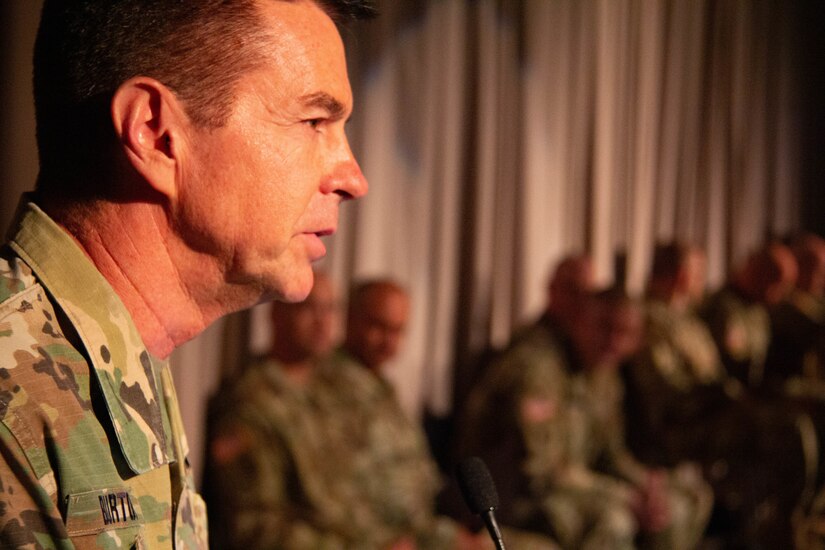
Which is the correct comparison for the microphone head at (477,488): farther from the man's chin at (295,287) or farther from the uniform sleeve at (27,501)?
the uniform sleeve at (27,501)

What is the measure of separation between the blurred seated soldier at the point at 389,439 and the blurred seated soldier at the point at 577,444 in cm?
16

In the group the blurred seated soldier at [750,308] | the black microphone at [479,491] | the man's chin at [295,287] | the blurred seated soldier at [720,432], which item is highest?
the man's chin at [295,287]

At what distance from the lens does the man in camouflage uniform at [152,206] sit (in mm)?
812

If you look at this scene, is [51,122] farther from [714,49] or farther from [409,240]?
[714,49]

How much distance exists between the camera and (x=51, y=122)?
36.1 inches

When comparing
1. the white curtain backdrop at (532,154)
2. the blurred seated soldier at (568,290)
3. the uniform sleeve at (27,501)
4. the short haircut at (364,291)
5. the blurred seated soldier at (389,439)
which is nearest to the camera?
the uniform sleeve at (27,501)

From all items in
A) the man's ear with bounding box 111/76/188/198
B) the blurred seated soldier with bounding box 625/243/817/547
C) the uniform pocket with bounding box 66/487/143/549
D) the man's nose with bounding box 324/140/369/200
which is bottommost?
the blurred seated soldier with bounding box 625/243/817/547

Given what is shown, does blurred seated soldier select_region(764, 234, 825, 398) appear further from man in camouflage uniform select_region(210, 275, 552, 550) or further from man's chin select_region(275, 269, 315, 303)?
man's chin select_region(275, 269, 315, 303)

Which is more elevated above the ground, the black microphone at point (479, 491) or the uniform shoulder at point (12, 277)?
the uniform shoulder at point (12, 277)

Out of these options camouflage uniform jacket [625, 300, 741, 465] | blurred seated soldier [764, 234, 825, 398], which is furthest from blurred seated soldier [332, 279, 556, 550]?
blurred seated soldier [764, 234, 825, 398]

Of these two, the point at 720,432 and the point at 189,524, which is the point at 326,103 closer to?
the point at 189,524

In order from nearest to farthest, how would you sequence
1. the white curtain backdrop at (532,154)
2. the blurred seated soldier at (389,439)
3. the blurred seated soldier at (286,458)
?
1. the blurred seated soldier at (286,458)
2. the blurred seated soldier at (389,439)
3. the white curtain backdrop at (532,154)

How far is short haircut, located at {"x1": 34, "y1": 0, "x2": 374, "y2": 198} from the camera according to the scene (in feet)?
2.90

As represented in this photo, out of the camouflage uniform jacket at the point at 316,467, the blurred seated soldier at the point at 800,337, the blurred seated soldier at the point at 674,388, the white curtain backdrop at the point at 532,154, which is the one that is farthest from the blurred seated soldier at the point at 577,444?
the blurred seated soldier at the point at 800,337
